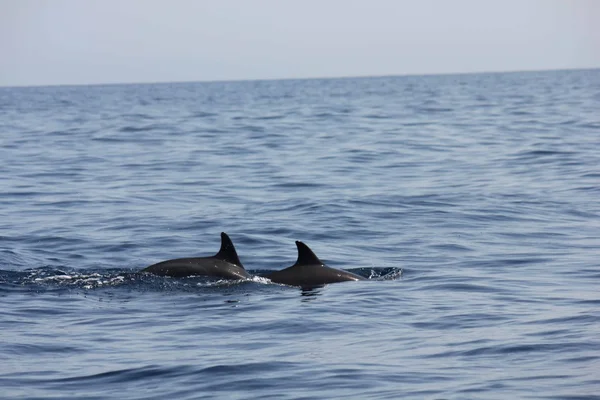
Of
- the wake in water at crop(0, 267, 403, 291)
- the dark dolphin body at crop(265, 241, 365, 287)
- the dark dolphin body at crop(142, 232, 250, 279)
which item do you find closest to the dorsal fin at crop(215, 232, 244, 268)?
the dark dolphin body at crop(142, 232, 250, 279)

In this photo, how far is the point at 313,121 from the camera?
174 ft

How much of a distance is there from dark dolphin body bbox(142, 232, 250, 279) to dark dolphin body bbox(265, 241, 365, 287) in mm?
471

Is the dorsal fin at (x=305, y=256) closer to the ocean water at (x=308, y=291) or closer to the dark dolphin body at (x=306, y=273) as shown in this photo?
the dark dolphin body at (x=306, y=273)

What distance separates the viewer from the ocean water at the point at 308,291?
31.2 ft

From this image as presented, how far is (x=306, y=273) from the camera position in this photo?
13.9m

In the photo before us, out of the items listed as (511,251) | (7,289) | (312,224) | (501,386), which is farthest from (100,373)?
(312,224)

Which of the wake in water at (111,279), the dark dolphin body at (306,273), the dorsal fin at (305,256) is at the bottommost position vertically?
the wake in water at (111,279)

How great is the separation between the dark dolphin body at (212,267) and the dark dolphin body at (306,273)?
471 mm

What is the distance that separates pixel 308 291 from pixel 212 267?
129cm

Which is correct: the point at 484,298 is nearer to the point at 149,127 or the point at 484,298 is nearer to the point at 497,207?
the point at 497,207

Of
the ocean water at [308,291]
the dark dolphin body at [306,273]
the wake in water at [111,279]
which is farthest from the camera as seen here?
the dark dolphin body at [306,273]

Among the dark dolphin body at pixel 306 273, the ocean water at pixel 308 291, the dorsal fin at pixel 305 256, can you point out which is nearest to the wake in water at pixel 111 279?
the ocean water at pixel 308 291

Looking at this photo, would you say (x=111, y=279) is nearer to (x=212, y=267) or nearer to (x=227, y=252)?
(x=212, y=267)

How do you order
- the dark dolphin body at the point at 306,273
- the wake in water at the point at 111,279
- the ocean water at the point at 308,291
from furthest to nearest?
the dark dolphin body at the point at 306,273 < the wake in water at the point at 111,279 < the ocean water at the point at 308,291
